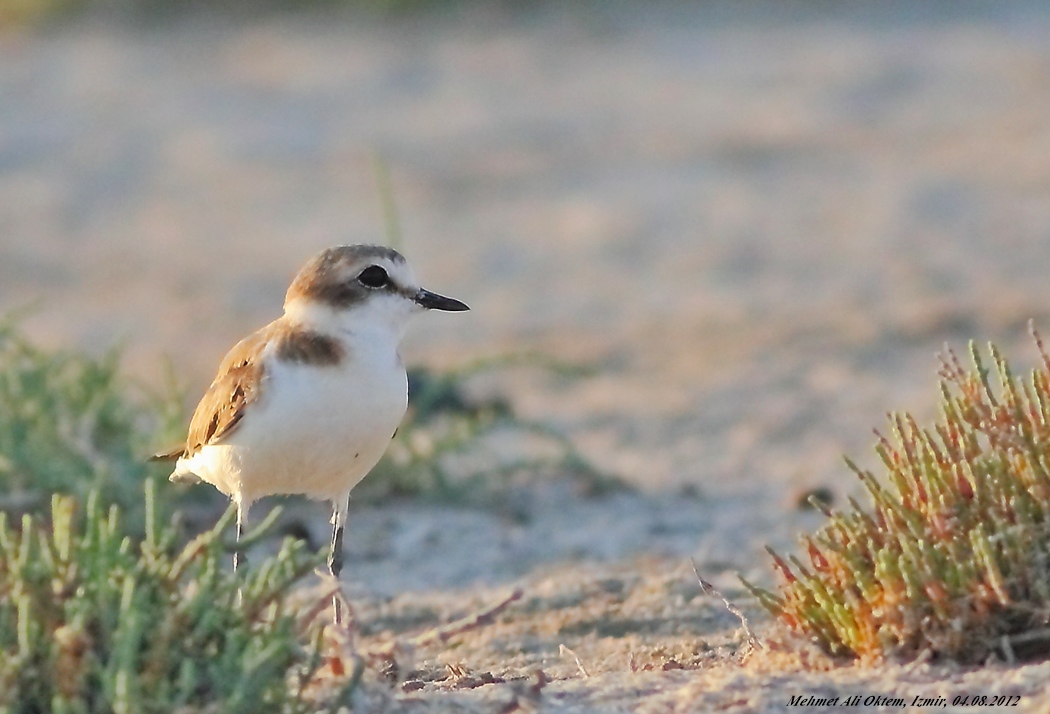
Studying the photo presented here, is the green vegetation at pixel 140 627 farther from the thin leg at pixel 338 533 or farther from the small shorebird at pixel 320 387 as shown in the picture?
the thin leg at pixel 338 533

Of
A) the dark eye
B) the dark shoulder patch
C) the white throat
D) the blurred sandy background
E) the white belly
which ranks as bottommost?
the white belly

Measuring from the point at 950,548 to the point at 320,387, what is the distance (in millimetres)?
1537

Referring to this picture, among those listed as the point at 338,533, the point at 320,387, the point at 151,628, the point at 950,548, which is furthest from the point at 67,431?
the point at 950,548

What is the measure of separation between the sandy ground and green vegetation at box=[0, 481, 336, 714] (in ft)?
1.08

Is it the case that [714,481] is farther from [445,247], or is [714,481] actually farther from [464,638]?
[445,247]

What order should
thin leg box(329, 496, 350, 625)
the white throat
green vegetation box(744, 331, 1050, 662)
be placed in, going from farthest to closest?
thin leg box(329, 496, 350, 625)
the white throat
green vegetation box(744, 331, 1050, 662)

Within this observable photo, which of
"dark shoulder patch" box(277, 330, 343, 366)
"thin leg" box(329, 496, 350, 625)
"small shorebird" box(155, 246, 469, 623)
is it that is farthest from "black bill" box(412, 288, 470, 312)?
"thin leg" box(329, 496, 350, 625)

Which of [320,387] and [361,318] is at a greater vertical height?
[361,318]

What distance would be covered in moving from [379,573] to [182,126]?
951 cm

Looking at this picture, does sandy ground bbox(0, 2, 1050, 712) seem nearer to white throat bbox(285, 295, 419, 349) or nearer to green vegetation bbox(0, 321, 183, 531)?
green vegetation bbox(0, 321, 183, 531)

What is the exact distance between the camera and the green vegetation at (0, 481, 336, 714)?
131 inches

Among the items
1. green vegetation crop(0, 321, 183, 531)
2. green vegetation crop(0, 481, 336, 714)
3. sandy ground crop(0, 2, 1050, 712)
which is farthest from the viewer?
green vegetation crop(0, 321, 183, 531)

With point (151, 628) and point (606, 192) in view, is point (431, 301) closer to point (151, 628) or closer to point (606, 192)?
point (151, 628)

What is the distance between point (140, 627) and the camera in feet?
10.9
